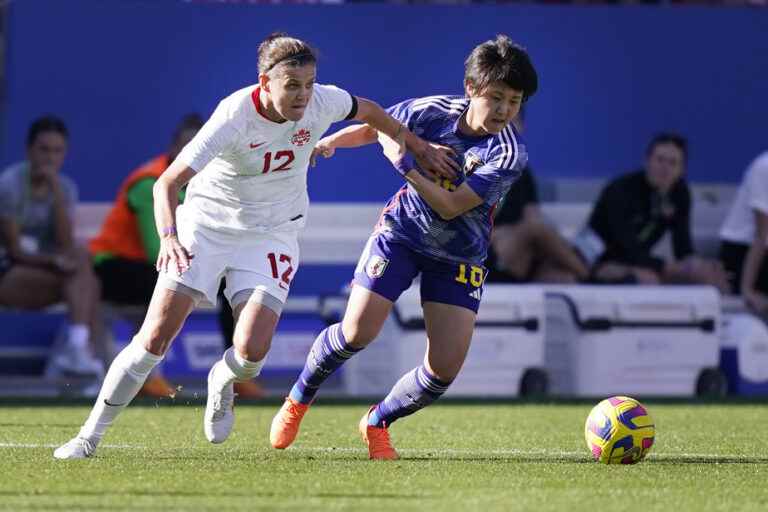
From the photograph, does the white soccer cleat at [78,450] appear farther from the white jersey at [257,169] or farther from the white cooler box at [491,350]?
the white cooler box at [491,350]

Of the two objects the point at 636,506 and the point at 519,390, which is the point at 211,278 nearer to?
the point at 636,506

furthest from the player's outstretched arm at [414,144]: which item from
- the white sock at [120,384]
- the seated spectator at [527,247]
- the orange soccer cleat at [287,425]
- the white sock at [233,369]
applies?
the seated spectator at [527,247]

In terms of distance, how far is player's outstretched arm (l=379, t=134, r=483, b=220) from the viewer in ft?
22.8

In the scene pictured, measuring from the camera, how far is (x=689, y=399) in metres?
11.8

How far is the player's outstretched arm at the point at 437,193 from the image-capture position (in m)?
6.95

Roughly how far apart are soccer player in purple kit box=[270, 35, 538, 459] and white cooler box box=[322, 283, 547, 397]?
186 inches

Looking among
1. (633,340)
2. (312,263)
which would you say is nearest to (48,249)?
(312,263)

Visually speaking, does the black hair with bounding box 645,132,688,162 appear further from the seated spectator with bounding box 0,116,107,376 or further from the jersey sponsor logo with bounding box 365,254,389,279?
the jersey sponsor logo with bounding box 365,254,389,279

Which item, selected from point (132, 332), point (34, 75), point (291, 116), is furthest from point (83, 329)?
point (291, 116)

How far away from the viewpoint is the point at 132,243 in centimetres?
1220

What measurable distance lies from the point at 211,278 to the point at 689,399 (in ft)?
19.1

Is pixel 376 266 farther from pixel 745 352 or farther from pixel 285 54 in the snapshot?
pixel 745 352

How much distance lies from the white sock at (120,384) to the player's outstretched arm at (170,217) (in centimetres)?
43

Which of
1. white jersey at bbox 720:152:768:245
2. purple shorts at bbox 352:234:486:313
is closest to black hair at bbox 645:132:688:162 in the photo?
white jersey at bbox 720:152:768:245
